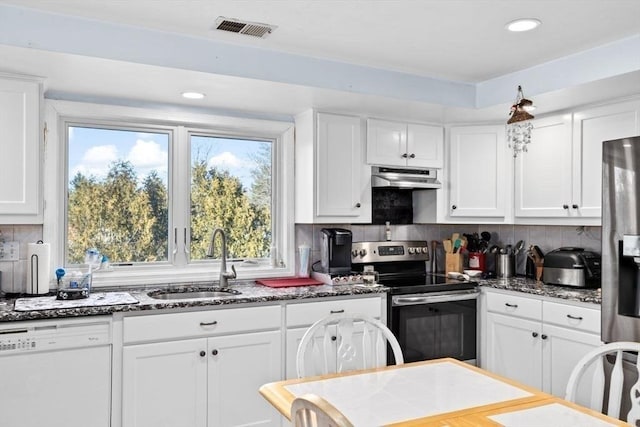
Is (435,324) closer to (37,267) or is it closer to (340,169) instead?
(340,169)

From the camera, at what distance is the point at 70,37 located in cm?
235

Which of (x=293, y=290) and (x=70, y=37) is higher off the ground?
(x=70, y=37)

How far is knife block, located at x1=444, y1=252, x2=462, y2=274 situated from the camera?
4.03 m

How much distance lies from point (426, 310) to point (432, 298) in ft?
0.30

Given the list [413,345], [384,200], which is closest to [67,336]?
[413,345]

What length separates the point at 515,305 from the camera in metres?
3.41

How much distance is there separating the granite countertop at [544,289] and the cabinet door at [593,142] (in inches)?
19.3

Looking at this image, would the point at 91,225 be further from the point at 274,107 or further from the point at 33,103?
the point at 274,107

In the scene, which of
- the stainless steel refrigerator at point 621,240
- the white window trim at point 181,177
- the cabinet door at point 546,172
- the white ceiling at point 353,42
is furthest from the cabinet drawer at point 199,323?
the cabinet door at point 546,172

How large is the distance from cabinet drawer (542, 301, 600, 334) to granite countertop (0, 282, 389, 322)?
40.0 inches

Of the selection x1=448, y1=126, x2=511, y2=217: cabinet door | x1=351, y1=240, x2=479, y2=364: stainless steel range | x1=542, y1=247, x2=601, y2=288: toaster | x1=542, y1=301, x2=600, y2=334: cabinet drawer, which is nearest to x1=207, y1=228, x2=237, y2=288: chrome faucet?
x1=351, y1=240, x2=479, y2=364: stainless steel range

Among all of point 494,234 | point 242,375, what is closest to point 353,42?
point 242,375

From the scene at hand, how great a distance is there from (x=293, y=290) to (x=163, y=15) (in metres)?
1.72

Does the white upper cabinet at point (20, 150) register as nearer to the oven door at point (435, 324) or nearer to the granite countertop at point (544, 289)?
the oven door at point (435, 324)
